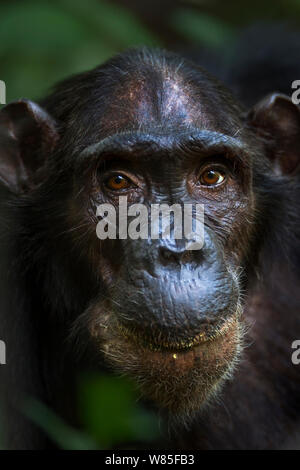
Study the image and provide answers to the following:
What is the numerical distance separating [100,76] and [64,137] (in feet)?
1.61

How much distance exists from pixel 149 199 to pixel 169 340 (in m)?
0.95

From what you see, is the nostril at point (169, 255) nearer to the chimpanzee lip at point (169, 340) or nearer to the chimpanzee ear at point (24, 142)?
the chimpanzee lip at point (169, 340)

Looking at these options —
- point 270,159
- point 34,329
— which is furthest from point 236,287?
point 34,329

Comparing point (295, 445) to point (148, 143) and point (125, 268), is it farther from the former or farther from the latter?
point (148, 143)

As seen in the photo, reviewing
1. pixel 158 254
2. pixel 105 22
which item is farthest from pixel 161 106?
pixel 105 22

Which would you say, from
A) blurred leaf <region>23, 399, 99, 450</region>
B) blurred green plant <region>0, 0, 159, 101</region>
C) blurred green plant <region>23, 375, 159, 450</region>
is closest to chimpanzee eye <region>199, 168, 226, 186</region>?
blurred green plant <region>23, 375, 159, 450</region>

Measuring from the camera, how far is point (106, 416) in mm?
5867

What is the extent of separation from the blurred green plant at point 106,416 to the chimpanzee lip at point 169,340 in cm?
102

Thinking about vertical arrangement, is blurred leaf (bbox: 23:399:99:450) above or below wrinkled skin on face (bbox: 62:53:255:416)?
below

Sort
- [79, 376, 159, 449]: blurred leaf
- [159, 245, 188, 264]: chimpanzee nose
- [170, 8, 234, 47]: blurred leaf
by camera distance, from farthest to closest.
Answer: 1. [170, 8, 234, 47]: blurred leaf
2. [79, 376, 159, 449]: blurred leaf
3. [159, 245, 188, 264]: chimpanzee nose

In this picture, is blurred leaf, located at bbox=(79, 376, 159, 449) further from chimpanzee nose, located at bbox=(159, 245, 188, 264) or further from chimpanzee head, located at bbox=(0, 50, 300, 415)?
chimpanzee nose, located at bbox=(159, 245, 188, 264)

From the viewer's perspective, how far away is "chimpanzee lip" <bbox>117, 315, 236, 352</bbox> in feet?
14.4

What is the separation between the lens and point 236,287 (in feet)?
15.5

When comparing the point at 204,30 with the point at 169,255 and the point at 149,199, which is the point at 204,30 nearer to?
the point at 149,199
